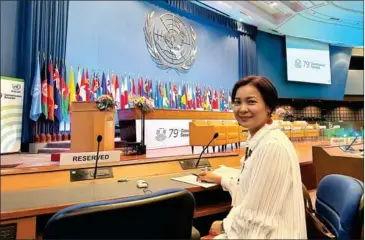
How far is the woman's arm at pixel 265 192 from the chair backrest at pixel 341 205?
1.15ft

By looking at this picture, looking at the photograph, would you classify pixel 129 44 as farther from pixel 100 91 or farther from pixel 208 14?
pixel 208 14

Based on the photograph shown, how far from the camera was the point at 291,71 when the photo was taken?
31.0 feet

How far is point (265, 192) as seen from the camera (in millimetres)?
924

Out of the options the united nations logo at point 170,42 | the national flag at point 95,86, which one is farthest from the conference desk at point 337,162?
the united nations logo at point 170,42

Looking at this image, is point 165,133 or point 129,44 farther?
point 129,44

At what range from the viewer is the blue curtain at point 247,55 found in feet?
28.2

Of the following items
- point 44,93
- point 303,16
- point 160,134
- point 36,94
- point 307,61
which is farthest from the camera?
point 307,61

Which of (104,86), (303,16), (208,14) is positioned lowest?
(104,86)

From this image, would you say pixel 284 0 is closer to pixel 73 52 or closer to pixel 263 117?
pixel 73 52

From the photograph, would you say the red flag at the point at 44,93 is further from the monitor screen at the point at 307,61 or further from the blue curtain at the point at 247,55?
the monitor screen at the point at 307,61

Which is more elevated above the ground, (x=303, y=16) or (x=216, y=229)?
(x=303, y=16)

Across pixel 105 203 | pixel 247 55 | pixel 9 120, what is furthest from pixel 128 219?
pixel 247 55

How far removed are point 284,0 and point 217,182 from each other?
7181 mm

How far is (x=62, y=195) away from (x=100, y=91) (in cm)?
395
